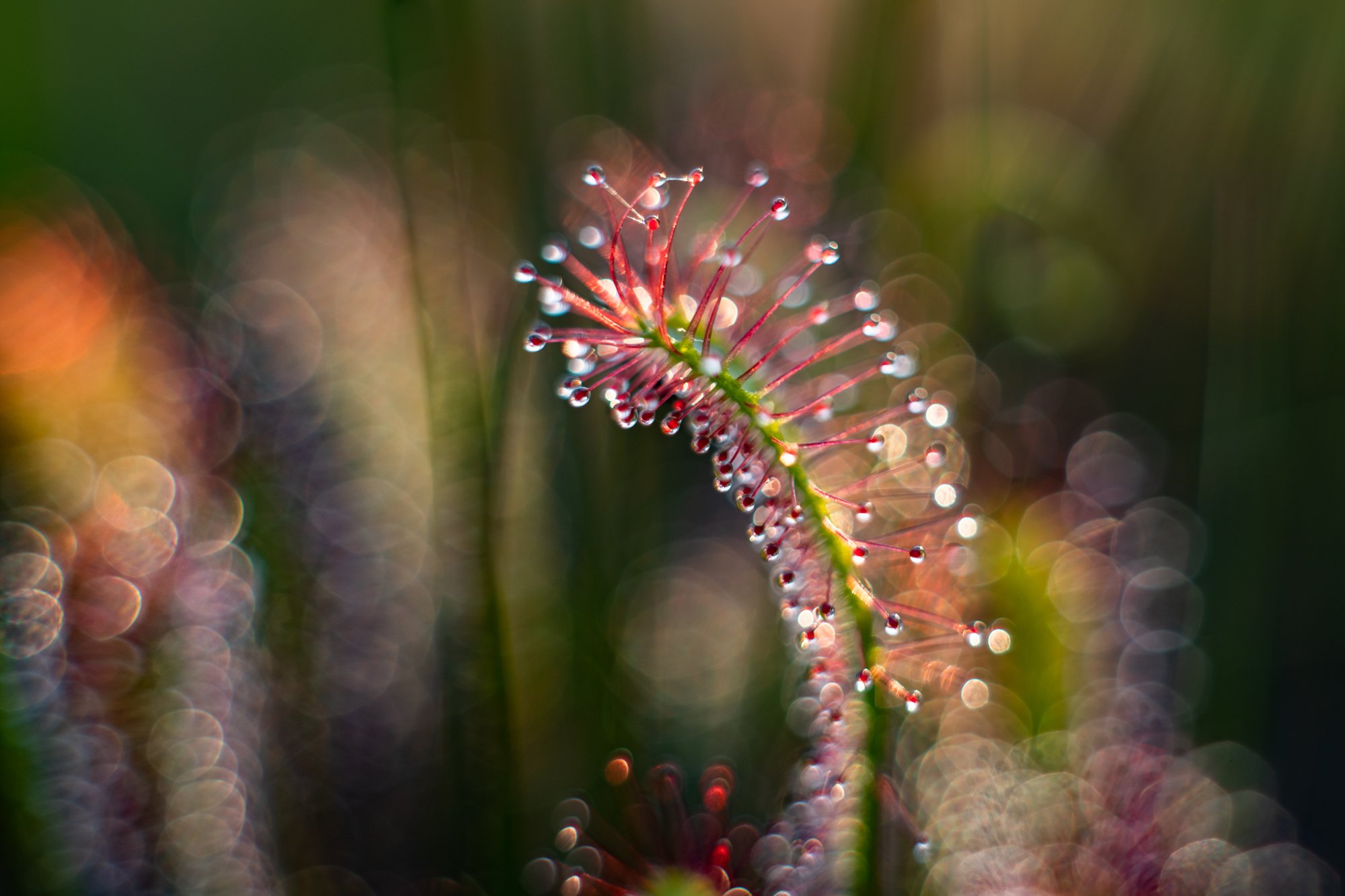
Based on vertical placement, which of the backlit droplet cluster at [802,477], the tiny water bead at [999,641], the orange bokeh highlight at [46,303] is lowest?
the tiny water bead at [999,641]

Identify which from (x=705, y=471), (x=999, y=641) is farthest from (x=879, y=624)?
(x=705, y=471)

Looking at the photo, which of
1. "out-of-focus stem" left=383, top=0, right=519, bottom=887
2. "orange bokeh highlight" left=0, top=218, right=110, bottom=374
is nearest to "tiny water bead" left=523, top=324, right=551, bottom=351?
"out-of-focus stem" left=383, top=0, right=519, bottom=887

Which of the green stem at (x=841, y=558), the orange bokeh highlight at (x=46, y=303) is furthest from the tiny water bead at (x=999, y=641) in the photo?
the orange bokeh highlight at (x=46, y=303)

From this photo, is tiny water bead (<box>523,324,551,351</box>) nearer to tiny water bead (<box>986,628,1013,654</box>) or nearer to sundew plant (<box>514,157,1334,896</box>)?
sundew plant (<box>514,157,1334,896</box>)

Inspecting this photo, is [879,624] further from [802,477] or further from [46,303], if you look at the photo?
[46,303]

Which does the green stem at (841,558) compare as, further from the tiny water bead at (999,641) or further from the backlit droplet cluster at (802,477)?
the tiny water bead at (999,641)

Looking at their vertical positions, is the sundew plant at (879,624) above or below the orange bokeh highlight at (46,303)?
below

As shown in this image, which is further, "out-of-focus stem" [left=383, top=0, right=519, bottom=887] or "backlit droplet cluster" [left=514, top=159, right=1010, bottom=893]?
"out-of-focus stem" [left=383, top=0, right=519, bottom=887]

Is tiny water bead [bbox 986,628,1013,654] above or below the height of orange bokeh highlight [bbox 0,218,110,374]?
below

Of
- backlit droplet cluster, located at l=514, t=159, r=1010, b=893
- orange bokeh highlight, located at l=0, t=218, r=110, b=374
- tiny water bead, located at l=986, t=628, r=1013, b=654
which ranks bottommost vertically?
tiny water bead, located at l=986, t=628, r=1013, b=654

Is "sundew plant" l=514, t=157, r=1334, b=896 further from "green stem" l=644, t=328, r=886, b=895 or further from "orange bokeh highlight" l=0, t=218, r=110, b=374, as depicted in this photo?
"orange bokeh highlight" l=0, t=218, r=110, b=374
